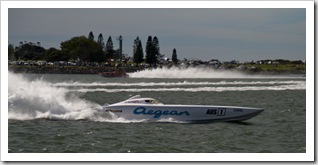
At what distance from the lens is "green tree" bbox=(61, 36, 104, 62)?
118338 mm

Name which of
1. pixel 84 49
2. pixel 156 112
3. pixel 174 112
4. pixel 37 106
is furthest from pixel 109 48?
pixel 174 112

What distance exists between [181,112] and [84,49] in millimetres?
102996

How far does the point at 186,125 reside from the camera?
1798 centimetres

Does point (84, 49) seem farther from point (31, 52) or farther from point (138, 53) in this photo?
point (138, 53)

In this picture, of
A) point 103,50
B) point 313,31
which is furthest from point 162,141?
point 103,50

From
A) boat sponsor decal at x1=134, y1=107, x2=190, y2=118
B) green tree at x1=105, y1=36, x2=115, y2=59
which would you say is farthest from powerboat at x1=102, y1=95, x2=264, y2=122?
green tree at x1=105, y1=36, x2=115, y2=59

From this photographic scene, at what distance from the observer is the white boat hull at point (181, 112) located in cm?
1850

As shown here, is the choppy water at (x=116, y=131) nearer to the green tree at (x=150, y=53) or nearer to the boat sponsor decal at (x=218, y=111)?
the boat sponsor decal at (x=218, y=111)

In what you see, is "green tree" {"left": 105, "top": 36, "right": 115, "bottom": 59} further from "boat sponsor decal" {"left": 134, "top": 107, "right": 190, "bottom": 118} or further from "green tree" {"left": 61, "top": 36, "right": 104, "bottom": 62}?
"boat sponsor decal" {"left": 134, "top": 107, "right": 190, "bottom": 118}

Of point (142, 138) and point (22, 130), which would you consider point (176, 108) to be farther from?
point (22, 130)

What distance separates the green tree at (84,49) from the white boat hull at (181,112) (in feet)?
327

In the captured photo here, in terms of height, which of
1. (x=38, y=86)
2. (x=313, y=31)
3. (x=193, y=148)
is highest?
(x=313, y=31)

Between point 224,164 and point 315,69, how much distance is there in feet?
13.2

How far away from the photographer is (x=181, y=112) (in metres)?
18.5
